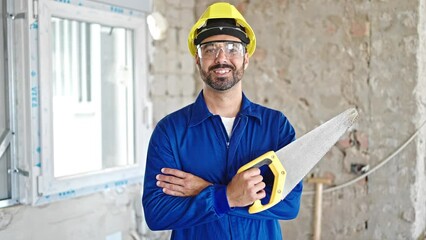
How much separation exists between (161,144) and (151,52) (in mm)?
1384

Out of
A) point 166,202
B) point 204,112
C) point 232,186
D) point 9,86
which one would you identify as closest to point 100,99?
point 9,86

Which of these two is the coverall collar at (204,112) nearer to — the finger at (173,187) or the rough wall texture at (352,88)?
the finger at (173,187)

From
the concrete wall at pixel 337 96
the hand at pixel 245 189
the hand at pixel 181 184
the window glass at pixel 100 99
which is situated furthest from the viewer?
the window glass at pixel 100 99

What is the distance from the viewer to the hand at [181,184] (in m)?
1.42

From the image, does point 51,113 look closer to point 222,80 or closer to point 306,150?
point 222,80

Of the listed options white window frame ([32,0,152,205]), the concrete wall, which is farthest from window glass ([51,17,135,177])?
the concrete wall

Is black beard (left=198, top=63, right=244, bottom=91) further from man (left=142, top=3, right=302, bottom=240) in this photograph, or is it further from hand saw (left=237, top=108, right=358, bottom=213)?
hand saw (left=237, top=108, right=358, bottom=213)

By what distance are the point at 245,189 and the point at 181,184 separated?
0.77ft

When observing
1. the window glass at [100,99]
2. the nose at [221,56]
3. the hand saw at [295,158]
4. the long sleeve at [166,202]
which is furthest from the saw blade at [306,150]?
the window glass at [100,99]

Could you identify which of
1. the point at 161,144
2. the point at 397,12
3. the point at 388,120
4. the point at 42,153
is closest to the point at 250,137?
the point at 161,144

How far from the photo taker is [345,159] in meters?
Answer: 2.62

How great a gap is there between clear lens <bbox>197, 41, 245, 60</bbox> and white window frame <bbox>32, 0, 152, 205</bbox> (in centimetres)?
98

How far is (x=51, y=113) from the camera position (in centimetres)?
212

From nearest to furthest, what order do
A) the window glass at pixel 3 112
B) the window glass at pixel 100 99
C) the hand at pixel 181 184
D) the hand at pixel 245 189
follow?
the hand at pixel 245 189 < the hand at pixel 181 184 < the window glass at pixel 3 112 < the window glass at pixel 100 99
